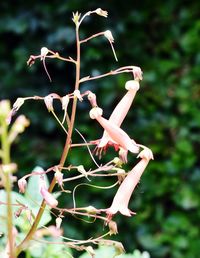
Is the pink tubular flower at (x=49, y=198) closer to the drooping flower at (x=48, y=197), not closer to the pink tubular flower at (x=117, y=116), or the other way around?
the drooping flower at (x=48, y=197)

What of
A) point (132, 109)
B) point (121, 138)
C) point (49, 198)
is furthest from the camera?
point (132, 109)

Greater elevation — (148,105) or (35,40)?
(35,40)

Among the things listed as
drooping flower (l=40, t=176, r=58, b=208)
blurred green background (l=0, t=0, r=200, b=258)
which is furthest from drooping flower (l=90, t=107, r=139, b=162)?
blurred green background (l=0, t=0, r=200, b=258)

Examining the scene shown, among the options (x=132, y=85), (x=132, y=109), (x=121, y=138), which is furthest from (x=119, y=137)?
(x=132, y=109)

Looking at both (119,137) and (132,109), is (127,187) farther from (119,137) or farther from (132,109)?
(132,109)

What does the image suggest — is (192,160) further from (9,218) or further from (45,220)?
(9,218)

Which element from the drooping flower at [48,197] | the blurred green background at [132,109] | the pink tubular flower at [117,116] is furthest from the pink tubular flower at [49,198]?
the blurred green background at [132,109]

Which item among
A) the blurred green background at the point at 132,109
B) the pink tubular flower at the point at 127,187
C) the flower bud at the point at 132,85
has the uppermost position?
the blurred green background at the point at 132,109

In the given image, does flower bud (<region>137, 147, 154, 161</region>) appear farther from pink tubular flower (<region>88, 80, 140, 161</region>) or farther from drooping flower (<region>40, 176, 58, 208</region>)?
drooping flower (<region>40, 176, 58, 208</region>)

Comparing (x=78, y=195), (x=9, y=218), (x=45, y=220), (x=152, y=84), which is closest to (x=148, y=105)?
(x=152, y=84)
